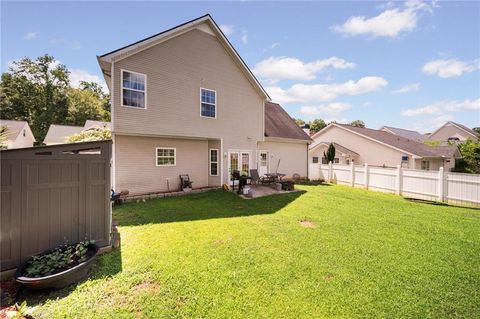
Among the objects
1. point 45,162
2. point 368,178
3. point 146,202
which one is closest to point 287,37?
point 368,178

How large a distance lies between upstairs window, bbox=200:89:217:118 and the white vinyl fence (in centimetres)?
1086

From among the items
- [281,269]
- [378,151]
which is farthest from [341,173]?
[281,269]

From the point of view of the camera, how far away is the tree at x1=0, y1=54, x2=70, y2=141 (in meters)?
35.1

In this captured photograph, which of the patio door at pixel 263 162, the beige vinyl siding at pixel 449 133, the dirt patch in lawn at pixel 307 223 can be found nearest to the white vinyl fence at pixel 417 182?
the patio door at pixel 263 162

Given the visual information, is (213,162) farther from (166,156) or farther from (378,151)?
(378,151)

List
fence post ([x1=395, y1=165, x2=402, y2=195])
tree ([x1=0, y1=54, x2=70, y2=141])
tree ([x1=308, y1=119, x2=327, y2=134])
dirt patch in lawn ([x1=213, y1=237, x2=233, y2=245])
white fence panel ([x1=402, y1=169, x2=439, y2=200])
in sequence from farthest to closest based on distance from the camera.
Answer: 1. tree ([x1=308, y1=119, x2=327, y2=134])
2. tree ([x1=0, y1=54, x2=70, y2=141])
3. fence post ([x1=395, y1=165, x2=402, y2=195])
4. white fence panel ([x1=402, y1=169, x2=439, y2=200])
5. dirt patch in lawn ([x1=213, y1=237, x2=233, y2=245])

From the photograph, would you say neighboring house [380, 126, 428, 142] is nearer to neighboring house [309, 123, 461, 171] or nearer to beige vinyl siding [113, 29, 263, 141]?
neighboring house [309, 123, 461, 171]

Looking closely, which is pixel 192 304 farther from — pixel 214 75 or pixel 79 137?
pixel 79 137

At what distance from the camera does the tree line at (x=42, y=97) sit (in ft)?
116

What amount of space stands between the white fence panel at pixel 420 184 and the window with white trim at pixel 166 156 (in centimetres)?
1318

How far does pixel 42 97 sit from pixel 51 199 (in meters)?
45.1

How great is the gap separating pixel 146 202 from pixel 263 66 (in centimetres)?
1388

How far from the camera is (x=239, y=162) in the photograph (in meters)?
13.9

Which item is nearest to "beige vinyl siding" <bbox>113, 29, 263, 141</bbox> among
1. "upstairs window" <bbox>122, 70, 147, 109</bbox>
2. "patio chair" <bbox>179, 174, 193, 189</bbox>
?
"upstairs window" <bbox>122, 70, 147, 109</bbox>
